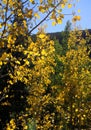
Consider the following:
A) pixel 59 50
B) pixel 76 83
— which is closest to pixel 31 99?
pixel 76 83

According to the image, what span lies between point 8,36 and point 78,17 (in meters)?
0.91

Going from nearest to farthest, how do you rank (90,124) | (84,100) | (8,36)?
1. (8,36)
2. (84,100)
3. (90,124)

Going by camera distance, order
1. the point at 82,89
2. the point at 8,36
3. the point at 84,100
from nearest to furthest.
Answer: the point at 8,36 < the point at 82,89 < the point at 84,100

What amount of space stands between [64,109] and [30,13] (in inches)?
620

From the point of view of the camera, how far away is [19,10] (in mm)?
4660

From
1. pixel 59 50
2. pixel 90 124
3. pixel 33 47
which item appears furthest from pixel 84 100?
pixel 59 50

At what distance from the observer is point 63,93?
59.8 ft

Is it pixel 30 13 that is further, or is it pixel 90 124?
pixel 90 124

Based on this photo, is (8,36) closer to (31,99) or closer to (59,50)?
(31,99)

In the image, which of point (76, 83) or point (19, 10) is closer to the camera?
point (19, 10)

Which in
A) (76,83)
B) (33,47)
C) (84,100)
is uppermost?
(33,47)

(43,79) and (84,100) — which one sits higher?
(43,79)

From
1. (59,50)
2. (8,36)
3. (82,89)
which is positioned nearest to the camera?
(8,36)

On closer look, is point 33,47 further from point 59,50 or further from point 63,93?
point 59,50
